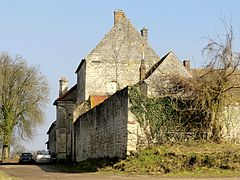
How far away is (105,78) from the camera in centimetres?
5234

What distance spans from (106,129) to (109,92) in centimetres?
1978

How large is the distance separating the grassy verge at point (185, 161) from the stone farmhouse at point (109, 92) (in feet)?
4.53

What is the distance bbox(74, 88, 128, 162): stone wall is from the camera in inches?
1152

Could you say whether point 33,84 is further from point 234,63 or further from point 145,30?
point 234,63

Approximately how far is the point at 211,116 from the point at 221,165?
5.34 meters

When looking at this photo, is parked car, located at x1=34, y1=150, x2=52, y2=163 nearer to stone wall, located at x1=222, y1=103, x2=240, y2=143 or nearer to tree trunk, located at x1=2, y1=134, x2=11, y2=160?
tree trunk, located at x1=2, y1=134, x2=11, y2=160

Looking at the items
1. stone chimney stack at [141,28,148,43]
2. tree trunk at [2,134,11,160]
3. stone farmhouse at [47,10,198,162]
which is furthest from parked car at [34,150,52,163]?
stone chimney stack at [141,28,148,43]

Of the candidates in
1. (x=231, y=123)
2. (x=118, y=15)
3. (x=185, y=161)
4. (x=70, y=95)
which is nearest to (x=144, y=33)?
(x=118, y=15)

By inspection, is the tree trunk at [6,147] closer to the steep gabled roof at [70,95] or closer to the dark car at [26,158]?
the dark car at [26,158]

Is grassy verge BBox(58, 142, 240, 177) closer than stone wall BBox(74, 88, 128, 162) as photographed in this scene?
Yes

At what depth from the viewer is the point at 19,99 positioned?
63094mm

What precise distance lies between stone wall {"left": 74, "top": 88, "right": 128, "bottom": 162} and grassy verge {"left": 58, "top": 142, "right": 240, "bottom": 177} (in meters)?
1.68

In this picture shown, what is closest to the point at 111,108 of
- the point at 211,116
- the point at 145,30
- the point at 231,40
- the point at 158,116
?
the point at 158,116

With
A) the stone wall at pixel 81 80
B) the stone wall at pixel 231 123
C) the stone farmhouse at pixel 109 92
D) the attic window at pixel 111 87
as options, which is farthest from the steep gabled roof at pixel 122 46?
the stone wall at pixel 231 123
